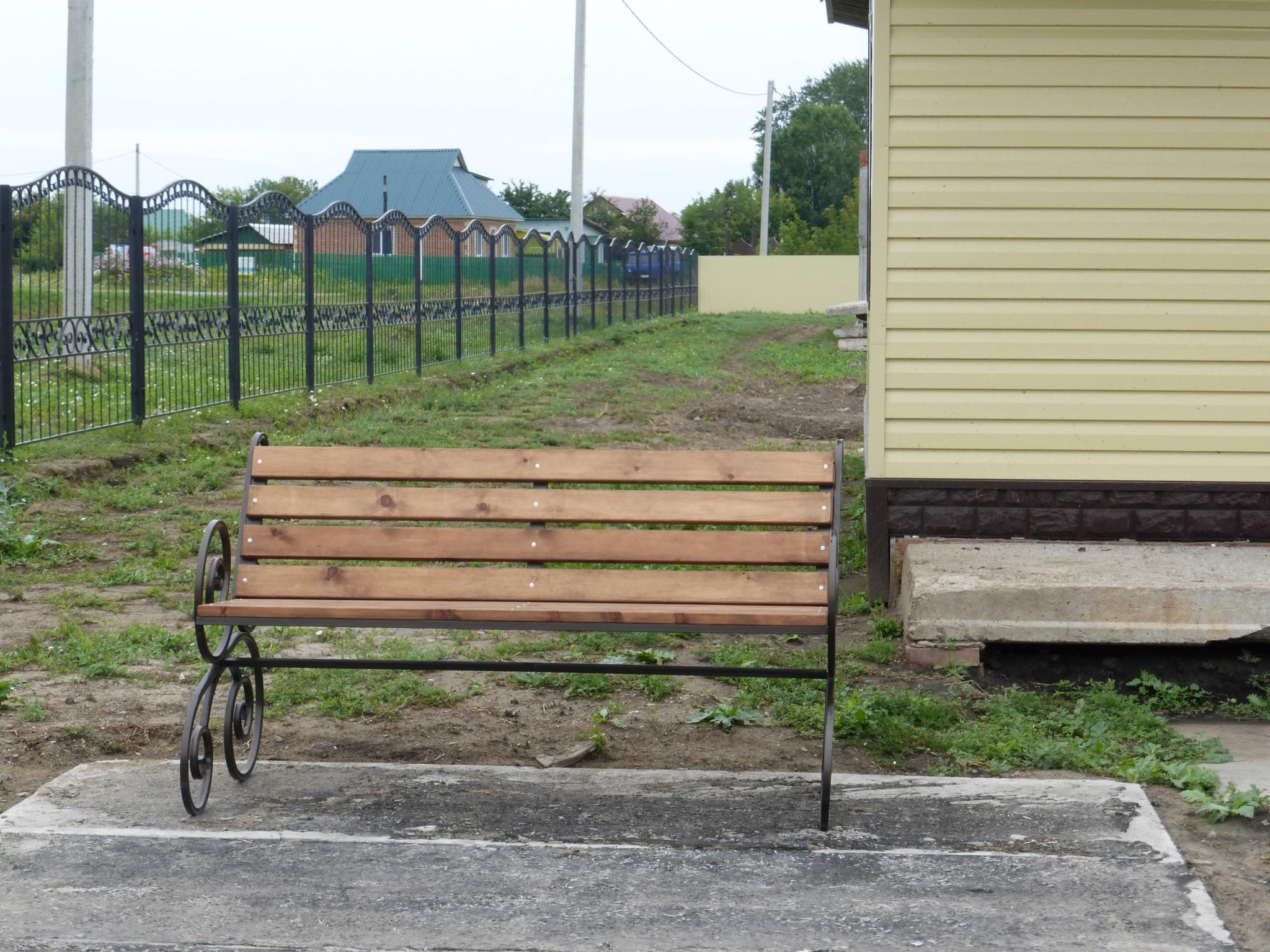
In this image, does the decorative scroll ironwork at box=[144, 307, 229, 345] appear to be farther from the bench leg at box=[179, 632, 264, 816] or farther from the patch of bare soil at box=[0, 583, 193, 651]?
the bench leg at box=[179, 632, 264, 816]

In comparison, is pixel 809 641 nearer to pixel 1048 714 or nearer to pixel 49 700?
pixel 1048 714

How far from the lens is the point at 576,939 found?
9.61 feet

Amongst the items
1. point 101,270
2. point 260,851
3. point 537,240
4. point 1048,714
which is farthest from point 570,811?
point 537,240

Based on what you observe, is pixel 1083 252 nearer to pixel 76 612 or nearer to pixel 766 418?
pixel 76 612

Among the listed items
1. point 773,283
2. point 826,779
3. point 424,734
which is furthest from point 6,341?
point 773,283

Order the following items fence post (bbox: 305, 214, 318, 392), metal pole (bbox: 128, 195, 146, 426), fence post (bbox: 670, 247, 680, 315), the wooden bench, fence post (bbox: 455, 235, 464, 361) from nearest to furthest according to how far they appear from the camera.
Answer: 1. the wooden bench
2. metal pole (bbox: 128, 195, 146, 426)
3. fence post (bbox: 305, 214, 318, 392)
4. fence post (bbox: 455, 235, 464, 361)
5. fence post (bbox: 670, 247, 680, 315)

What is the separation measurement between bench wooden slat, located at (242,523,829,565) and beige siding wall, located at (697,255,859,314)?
35.4 m

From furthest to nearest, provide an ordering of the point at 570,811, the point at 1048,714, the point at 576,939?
1. the point at 1048,714
2. the point at 570,811
3. the point at 576,939

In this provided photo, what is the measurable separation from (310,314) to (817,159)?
78854mm

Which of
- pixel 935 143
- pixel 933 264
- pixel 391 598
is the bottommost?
pixel 391 598

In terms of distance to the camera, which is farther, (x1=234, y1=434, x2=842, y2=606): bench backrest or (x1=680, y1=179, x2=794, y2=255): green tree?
(x1=680, y1=179, x2=794, y2=255): green tree

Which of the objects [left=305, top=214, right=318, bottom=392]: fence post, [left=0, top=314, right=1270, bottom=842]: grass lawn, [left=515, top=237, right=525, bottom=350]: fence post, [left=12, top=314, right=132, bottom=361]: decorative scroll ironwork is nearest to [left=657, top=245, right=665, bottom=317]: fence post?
[left=515, top=237, right=525, bottom=350]: fence post

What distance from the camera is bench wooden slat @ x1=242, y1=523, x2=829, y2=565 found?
4.11 metres

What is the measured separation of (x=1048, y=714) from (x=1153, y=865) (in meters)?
1.62
